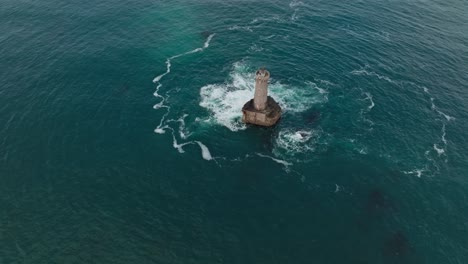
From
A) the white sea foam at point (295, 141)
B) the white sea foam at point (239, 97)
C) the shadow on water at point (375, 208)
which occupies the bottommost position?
the shadow on water at point (375, 208)

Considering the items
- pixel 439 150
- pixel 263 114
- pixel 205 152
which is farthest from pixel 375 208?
pixel 205 152

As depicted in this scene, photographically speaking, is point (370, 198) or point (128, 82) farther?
point (128, 82)

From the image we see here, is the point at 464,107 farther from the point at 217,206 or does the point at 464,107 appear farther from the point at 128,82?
the point at 128,82

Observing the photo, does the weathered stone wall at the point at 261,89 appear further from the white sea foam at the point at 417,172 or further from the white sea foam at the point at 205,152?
the white sea foam at the point at 417,172

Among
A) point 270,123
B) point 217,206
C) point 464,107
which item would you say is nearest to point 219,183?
point 217,206

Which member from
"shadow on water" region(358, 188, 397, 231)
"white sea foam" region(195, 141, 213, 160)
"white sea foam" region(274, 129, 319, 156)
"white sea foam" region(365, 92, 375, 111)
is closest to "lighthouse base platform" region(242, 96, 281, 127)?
"white sea foam" region(274, 129, 319, 156)

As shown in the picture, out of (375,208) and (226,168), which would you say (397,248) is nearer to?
(375,208)

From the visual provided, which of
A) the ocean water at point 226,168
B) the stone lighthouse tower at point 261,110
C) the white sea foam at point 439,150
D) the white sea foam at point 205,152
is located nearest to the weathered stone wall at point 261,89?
the stone lighthouse tower at point 261,110
